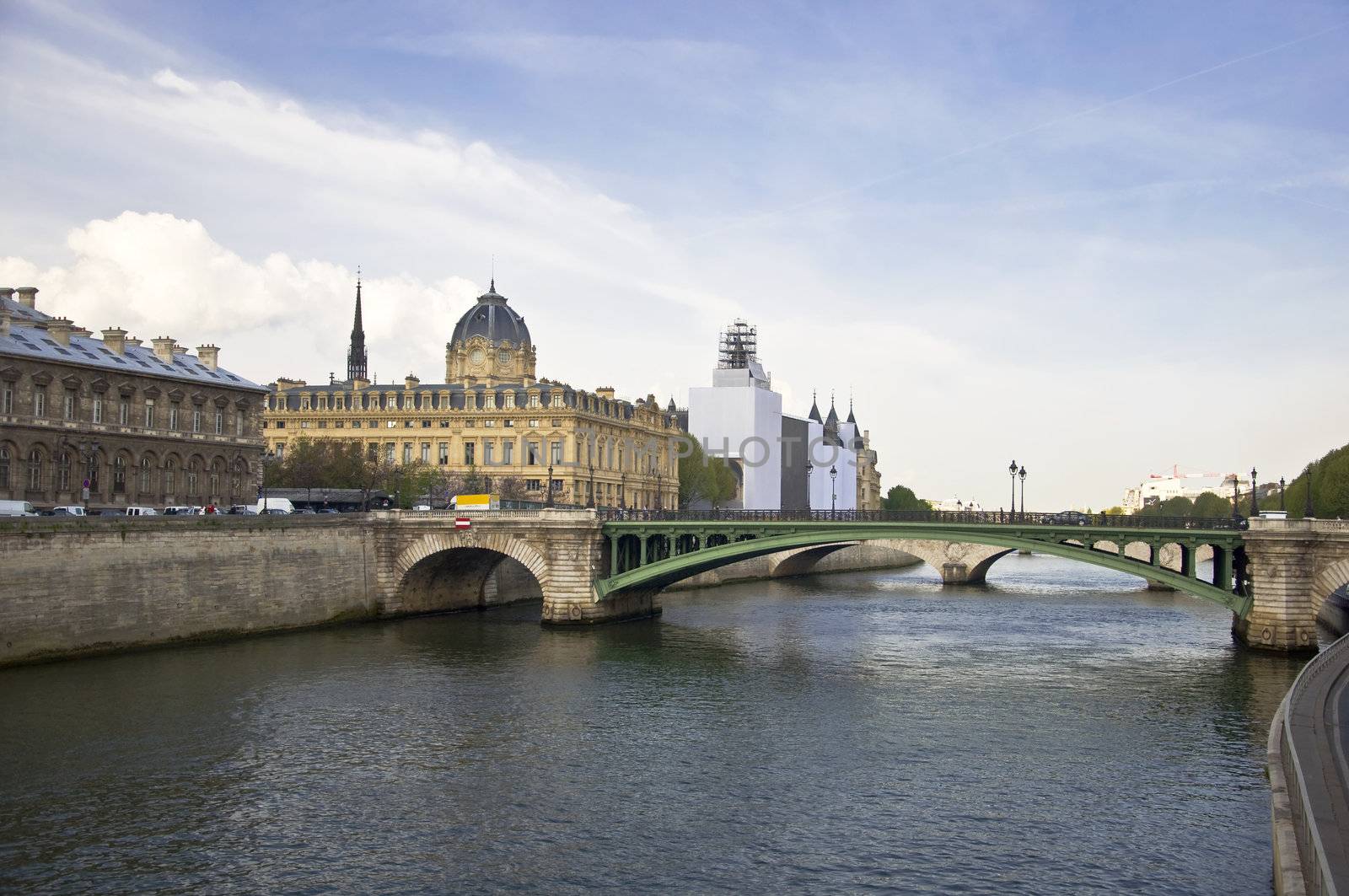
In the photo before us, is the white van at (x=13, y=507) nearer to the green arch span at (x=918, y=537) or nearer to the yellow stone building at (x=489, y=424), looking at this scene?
the green arch span at (x=918, y=537)

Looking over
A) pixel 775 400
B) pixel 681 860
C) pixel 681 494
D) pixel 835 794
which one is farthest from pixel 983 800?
pixel 775 400

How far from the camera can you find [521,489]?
106750 mm

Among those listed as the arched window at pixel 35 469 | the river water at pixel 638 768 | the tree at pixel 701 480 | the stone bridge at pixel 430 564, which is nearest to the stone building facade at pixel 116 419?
the arched window at pixel 35 469

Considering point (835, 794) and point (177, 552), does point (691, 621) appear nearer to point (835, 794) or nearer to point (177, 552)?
point (177, 552)

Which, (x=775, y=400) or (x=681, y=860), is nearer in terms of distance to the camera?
(x=681, y=860)

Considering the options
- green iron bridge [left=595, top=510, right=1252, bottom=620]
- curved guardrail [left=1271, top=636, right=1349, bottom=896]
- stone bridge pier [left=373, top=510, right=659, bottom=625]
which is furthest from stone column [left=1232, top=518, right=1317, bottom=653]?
stone bridge pier [left=373, top=510, right=659, bottom=625]

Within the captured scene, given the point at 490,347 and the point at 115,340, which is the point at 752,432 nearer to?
the point at 490,347

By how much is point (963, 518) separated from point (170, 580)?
35664 mm

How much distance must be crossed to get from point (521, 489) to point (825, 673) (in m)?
61.3

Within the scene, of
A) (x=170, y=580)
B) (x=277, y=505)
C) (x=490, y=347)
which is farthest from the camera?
(x=490, y=347)

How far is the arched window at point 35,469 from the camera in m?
60.4

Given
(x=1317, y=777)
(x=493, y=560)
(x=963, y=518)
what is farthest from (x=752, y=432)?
(x=1317, y=777)

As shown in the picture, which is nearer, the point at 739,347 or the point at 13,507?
the point at 13,507

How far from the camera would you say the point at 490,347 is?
123m
